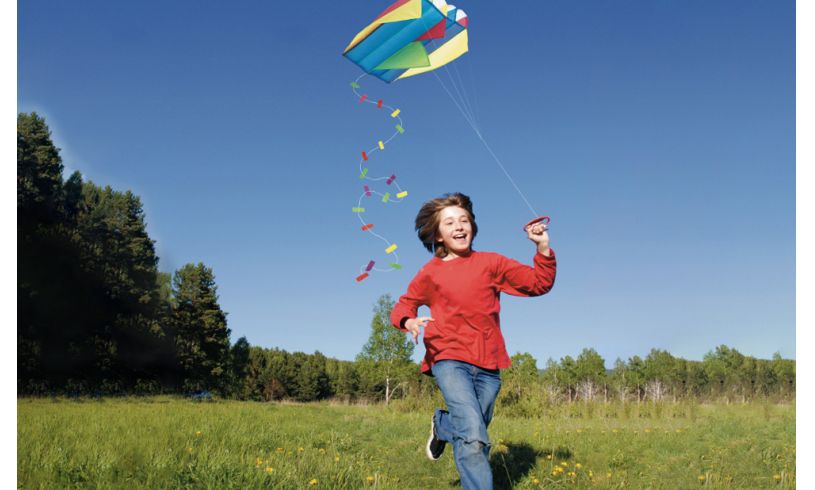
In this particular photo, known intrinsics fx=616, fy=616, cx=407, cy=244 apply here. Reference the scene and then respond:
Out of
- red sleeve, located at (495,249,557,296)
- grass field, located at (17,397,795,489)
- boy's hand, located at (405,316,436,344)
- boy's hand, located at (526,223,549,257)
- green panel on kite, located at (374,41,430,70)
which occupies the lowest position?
grass field, located at (17,397,795,489)

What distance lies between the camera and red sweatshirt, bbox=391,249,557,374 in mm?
4375

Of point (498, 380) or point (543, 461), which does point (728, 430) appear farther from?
point (498, 380)

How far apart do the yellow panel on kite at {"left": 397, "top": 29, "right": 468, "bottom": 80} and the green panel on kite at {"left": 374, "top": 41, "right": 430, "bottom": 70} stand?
0.47 m

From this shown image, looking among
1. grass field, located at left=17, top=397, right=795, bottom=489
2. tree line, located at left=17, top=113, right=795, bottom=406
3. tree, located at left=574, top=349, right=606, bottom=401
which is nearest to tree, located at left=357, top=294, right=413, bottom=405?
tree line, located at left=17, top=113, right=795, bottom=406

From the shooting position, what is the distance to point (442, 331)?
4461mm

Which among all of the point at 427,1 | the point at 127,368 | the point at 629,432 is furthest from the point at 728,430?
the point at 127,368

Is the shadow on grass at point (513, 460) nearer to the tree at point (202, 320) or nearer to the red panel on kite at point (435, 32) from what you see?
the red panel on kite at point (435, 32)

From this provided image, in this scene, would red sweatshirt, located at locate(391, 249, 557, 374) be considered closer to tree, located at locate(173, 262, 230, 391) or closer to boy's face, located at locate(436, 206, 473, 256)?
boy's face, located at locate(436, 206, 473, 256)

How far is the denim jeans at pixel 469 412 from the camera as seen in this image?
13.1 feet

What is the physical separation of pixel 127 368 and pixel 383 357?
12.7 m

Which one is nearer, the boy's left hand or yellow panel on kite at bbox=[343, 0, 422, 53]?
the boy's left hand

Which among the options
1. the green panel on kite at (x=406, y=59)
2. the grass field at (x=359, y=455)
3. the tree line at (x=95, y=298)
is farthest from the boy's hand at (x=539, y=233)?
the tree line at (x=95, y=298)

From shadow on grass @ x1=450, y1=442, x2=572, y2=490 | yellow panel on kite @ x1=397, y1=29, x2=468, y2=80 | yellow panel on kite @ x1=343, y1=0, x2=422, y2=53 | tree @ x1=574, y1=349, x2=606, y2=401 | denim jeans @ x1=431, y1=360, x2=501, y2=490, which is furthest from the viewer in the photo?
tree @ x1=574, y1=349, x2=606, y2=401

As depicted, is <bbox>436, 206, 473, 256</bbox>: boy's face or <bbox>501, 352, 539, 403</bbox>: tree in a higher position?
<bbox>436, 206, 473, 256</bbox>: boy's face
